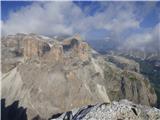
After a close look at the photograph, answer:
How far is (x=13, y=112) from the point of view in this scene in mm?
119625

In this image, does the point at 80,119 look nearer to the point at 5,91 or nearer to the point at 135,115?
the point at 135,115

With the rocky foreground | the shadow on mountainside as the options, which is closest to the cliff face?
the shadow on mountainside

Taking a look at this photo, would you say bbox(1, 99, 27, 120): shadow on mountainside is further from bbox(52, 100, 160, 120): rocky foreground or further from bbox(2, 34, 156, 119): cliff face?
bbox(52, 100, 160, 120): rocky foreground

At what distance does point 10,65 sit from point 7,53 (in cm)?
2480

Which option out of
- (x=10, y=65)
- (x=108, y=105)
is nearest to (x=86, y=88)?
(x=10, y=65)

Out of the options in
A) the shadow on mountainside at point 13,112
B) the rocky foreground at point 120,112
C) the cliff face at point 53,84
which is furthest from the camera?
the cliff face at point 53,84

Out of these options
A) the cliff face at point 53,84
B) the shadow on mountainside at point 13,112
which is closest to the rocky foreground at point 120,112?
the cliff face at point 53,84

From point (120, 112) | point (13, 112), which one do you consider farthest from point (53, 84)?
point (120, 112)

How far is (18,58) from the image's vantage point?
183375 mm

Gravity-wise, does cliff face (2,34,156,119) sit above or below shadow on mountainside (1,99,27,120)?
above

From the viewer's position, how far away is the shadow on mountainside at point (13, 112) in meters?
116

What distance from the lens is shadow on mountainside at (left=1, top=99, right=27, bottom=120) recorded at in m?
116

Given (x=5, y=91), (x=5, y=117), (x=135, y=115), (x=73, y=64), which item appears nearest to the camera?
(x=135, y=115)

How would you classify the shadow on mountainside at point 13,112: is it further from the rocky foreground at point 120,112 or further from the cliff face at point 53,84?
the rocky foreground at point 120,112
